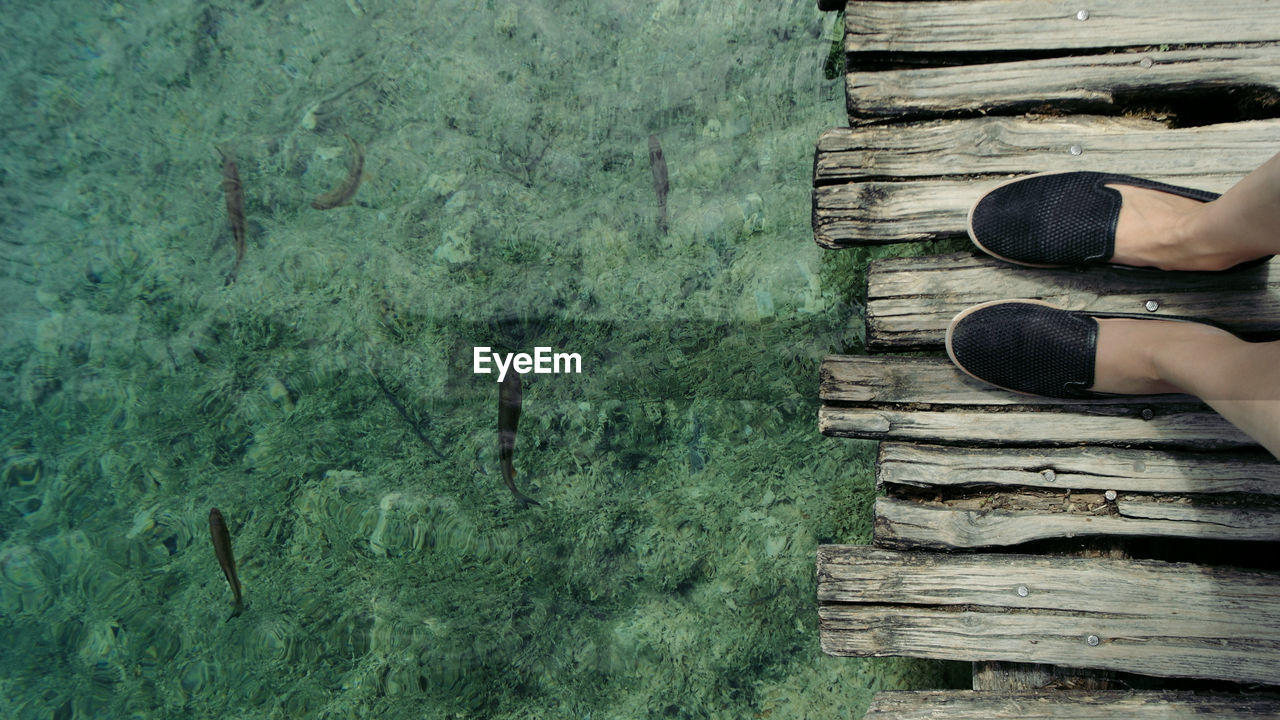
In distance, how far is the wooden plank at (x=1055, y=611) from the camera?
2.15m

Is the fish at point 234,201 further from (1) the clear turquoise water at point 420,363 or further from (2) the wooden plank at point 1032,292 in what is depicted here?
(2) the wooden plank at point 1032,292

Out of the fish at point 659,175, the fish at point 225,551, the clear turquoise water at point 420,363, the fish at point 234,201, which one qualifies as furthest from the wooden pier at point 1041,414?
the fish at point 234,201

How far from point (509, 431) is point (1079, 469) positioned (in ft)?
6.70

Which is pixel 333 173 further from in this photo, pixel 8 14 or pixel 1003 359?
pixel 1003 359

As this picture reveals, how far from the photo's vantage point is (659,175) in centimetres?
310

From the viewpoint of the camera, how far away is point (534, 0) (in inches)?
127

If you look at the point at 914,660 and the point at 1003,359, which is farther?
the point at 914,660

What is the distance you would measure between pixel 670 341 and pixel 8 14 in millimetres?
3468

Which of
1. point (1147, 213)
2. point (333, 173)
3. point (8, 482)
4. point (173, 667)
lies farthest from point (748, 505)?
point (8, 482)

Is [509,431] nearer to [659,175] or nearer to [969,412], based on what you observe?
[659,175]

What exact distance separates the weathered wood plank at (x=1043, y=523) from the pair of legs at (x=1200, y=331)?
0.40 m

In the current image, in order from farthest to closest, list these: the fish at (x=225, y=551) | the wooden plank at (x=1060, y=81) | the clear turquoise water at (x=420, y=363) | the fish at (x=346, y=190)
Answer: the fish at (x=346, y=190), the fish at (x=225, y=551), the clear turquoise water at (x=420, y=363), the wooden plank at (x=1060, y=81)

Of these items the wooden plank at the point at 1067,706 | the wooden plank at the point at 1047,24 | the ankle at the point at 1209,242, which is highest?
the wooden plank at the point at 1047,24

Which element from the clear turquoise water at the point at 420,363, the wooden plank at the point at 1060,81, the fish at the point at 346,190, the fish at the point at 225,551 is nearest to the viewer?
the wooden plank at the point at 1060,81
